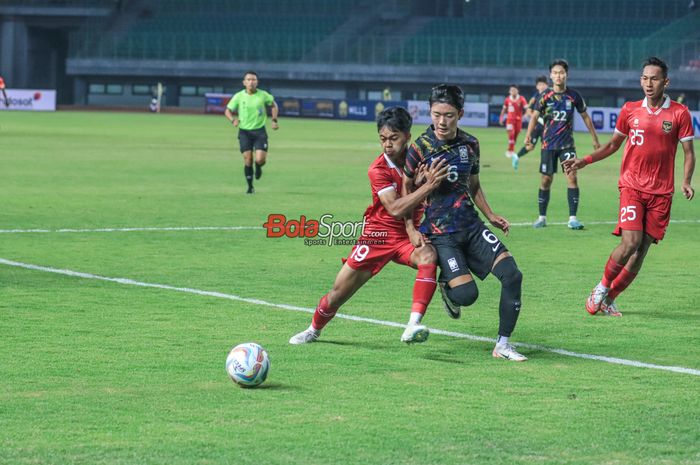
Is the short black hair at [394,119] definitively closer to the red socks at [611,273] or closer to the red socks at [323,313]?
the red socks at [323,313]

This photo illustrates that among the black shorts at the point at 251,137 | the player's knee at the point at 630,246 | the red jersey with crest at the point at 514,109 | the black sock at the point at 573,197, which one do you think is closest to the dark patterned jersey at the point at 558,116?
the black sock at the point at 573,197

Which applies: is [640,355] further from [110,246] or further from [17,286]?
[110,246]

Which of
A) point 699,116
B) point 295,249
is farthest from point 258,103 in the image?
point 699,116

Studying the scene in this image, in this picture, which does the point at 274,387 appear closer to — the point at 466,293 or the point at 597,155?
the point at 466,293

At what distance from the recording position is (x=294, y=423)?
659cm

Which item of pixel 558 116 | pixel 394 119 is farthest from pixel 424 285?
pixel 558 116

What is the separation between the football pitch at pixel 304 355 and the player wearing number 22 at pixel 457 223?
407 mm

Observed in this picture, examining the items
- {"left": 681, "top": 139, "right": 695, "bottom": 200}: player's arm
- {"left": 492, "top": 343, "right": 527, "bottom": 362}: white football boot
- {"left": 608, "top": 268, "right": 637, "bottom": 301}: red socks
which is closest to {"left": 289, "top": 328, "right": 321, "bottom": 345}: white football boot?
{"left": 492, "top": 343, "right": 527, "bottom": 362}: white football boot

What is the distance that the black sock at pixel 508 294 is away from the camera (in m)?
8.43

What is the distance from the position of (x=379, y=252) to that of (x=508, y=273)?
0.91m

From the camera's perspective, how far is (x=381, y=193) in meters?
8.55

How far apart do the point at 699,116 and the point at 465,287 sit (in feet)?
153

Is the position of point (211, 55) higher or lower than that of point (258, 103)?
higher

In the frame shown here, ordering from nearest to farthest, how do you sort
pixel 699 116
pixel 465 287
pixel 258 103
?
pixel 465 287 < pixel 258 103 < pixel 699 116
